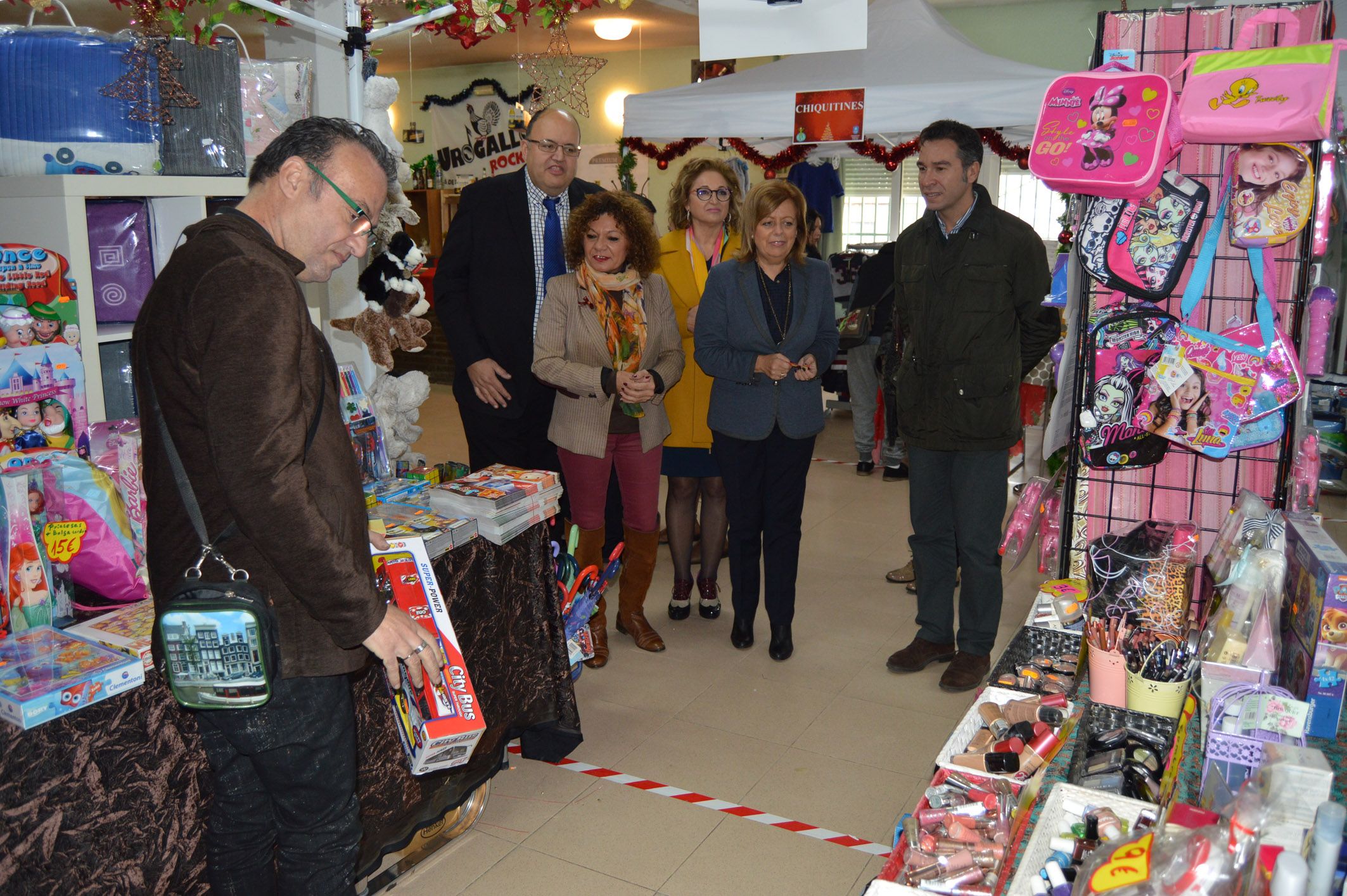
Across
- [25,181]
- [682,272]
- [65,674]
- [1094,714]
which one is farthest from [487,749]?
[682,272]

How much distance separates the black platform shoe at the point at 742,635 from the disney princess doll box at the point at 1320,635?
2.01 metres

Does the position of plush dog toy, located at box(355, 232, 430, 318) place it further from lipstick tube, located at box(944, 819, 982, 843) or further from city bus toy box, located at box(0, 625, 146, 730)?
lipstick tube, located at box(944, 819, 982, 843)

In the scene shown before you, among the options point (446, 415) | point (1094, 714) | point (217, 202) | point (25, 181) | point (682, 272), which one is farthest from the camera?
point (446, 415)

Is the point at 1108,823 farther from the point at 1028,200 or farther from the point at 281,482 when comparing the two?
the point at 1028,200

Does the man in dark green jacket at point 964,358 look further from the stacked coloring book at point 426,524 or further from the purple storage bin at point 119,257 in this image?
the purple storage bin at point 119,257

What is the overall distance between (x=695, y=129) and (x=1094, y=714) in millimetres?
4280

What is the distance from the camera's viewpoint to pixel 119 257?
227 centimetres

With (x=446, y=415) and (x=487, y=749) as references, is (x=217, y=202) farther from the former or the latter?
(x=446, y=415)

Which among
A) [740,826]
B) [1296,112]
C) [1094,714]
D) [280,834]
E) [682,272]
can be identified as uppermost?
[1296,112]

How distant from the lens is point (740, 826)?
2.56 m

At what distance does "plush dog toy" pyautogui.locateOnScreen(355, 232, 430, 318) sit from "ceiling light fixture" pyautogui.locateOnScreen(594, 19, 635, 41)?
19.9ft

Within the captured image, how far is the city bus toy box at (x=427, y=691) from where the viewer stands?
6.08ft

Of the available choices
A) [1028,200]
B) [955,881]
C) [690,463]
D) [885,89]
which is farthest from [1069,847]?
[1028,200]

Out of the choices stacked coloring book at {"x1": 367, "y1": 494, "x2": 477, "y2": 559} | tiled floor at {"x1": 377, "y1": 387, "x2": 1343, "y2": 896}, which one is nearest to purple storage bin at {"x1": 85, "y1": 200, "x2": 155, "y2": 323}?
stacked coloring book at {"x1": 367, "y1": 494, "x2": 477, "y2": 559}
